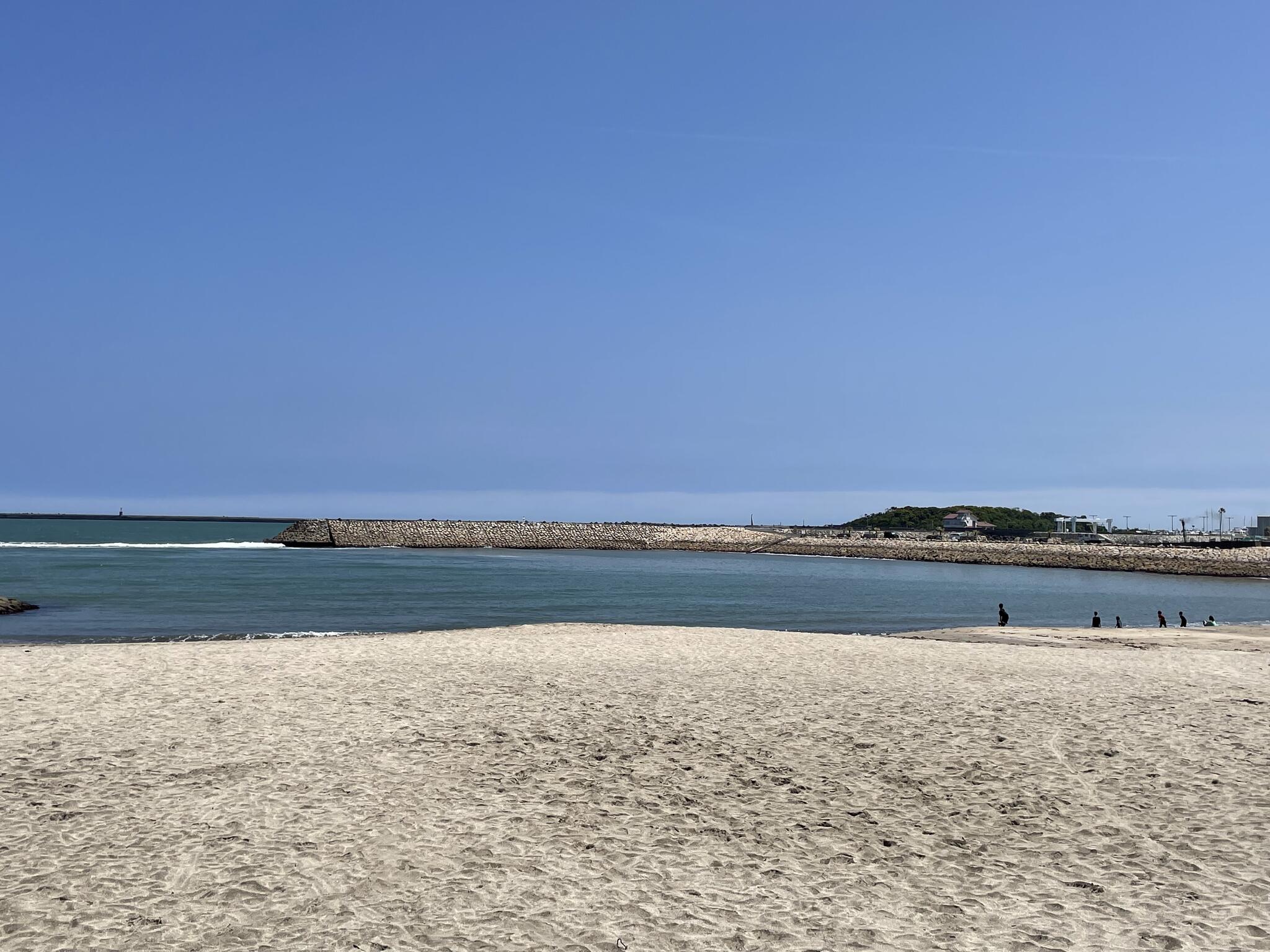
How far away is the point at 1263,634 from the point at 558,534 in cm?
8122

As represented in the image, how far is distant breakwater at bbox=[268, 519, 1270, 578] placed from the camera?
7262cm

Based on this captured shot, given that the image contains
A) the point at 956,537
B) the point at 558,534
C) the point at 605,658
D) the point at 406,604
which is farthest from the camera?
the point at 956,537

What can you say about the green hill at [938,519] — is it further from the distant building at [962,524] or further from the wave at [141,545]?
the wave at [141,545]

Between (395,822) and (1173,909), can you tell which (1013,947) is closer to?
(1173,909)

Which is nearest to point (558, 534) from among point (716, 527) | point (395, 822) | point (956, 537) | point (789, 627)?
point (716, 527)

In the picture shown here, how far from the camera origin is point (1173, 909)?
19.8 ft

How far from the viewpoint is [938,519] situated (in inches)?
6594

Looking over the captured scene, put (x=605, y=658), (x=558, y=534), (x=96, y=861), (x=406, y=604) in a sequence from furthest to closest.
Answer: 1. (x=558, y=534)
2. (x=406, y=604)
3. (x=605, y=658)
4. (x=96, y=861)

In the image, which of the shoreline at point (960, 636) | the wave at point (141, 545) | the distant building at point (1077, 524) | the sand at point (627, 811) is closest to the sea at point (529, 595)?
the shoreline at point (960, 636)

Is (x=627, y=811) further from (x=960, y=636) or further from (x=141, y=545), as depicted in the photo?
(x=141, y=545)

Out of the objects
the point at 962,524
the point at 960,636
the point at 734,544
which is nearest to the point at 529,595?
the point at 960,636

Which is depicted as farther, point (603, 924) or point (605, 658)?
point (605, 658)

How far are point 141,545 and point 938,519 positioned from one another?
129 metres

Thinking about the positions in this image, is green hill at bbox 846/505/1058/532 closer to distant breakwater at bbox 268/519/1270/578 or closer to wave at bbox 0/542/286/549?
distant breakwater at bbox 268/519/1270/578
